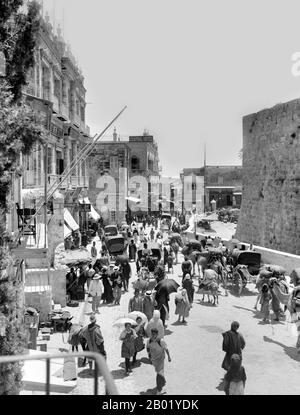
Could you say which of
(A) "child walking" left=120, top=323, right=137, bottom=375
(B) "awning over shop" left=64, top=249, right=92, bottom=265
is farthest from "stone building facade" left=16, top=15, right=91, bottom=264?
(A) "child walking" left=120, top=323, right=137, bottom=375

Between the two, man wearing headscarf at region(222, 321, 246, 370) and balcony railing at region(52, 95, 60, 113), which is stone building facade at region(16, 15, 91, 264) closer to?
balcony railing at region(52, 95, 60, 113)

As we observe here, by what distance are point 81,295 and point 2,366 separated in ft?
26.7

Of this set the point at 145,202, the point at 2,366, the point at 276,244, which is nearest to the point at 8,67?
the point at 2,366

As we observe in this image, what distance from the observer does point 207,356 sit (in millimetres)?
9758

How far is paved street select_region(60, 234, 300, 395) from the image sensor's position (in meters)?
8.22

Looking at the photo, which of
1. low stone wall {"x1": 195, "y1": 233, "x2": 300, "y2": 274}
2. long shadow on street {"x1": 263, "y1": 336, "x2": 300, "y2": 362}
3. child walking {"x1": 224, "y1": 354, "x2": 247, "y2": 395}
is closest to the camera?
child walking {"x1": 224, "y1": 354, "x2": 247, "y2": 395}

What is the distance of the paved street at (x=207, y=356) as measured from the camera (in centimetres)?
822

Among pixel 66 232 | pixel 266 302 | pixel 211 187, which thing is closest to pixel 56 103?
pixel 66 232

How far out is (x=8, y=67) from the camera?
6609mm

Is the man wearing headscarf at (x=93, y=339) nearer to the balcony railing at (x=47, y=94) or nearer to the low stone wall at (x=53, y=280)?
the low stone wall at (x=53, y=280)

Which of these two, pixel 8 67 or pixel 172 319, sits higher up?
pixel 8 67

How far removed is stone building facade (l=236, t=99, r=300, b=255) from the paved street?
29.5ft

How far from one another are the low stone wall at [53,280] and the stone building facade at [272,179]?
11.0 meters
